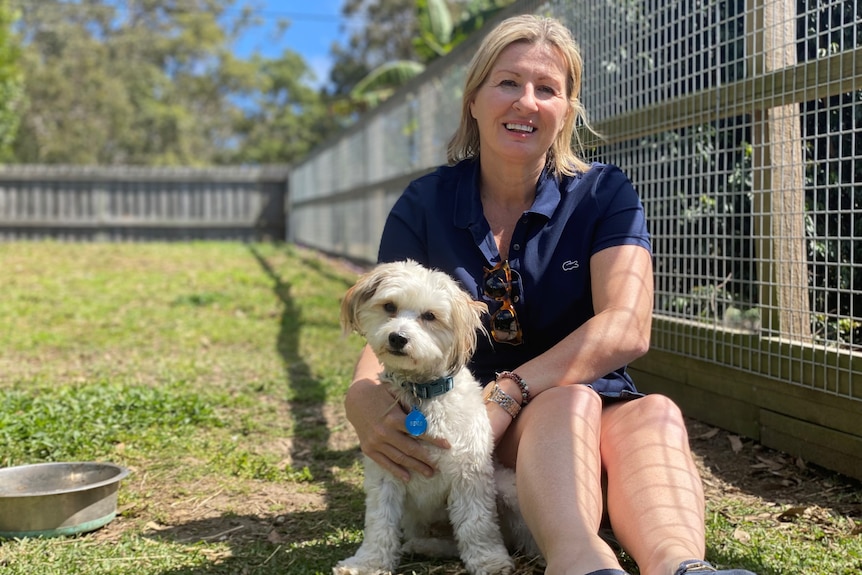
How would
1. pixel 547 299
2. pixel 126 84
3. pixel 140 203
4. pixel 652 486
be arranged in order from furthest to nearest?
pixel 126 84
pixel 140 203
pixel 547 299
pixel 652 486

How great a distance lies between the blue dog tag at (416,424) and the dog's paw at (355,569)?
1.39 ft

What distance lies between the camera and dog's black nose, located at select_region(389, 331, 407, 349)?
97.0 inches

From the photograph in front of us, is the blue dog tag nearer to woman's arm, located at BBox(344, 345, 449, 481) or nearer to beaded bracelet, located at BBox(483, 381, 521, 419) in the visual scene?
woman's arm, located at BBox(344, 345, 449, 481)

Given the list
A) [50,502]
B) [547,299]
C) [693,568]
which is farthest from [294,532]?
[693,568]

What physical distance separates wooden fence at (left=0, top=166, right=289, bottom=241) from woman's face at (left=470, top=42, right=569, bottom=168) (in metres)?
18.4

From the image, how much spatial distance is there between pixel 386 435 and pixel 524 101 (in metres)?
1.23

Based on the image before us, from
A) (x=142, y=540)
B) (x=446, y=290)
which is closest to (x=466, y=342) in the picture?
(x=446, y=290)

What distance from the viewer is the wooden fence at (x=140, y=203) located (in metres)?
19.3

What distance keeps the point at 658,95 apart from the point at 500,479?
234cm

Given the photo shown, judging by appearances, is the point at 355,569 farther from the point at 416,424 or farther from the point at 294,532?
the point at 294,532

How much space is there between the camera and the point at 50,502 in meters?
2.92

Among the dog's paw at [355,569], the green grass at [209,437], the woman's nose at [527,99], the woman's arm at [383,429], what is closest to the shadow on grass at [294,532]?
the green grass at [209,437]

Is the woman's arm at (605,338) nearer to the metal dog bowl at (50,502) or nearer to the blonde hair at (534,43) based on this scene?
the blonde hair at (534,43)

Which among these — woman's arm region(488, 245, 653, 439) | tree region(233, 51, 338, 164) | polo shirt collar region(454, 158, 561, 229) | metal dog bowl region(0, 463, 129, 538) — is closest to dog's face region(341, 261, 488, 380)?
woman's arm region(488, 245, 653, 439)
